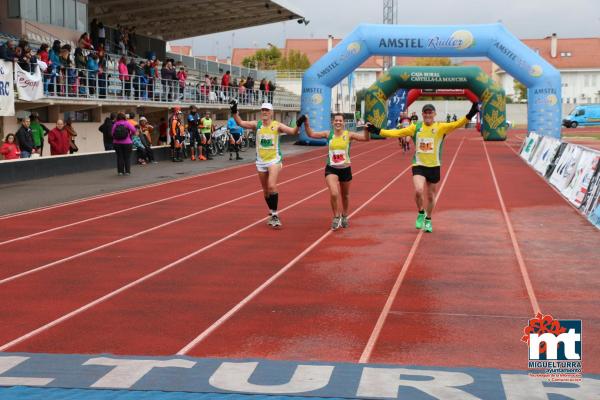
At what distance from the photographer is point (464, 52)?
36.0 metres

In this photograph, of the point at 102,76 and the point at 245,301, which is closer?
the point at 245,301

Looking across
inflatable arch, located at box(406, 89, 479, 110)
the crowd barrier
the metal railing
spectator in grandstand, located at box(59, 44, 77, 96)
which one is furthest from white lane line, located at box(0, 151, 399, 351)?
inflatable arch, located at box(406, 89, 479, 110)

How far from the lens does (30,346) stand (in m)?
6.20

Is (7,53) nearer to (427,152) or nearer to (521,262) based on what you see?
(427,152)

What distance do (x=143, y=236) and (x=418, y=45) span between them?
1038 inches

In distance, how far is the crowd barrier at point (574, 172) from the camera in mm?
13992

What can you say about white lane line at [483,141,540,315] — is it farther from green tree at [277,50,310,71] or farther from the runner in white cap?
green tree at [277,50,310,71]

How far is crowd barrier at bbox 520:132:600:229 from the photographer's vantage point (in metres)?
14.0

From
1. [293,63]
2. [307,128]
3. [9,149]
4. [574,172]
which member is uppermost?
[293,63]

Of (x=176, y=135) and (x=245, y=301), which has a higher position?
(x=176, y=135)

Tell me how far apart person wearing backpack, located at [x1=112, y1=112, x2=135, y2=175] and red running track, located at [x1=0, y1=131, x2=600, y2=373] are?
633 cm

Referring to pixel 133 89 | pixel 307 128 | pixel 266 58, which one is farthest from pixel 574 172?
pixel 266 58

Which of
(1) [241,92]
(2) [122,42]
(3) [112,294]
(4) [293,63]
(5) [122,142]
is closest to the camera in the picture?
(3) [112,294]

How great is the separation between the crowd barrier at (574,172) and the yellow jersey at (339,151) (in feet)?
12.9
